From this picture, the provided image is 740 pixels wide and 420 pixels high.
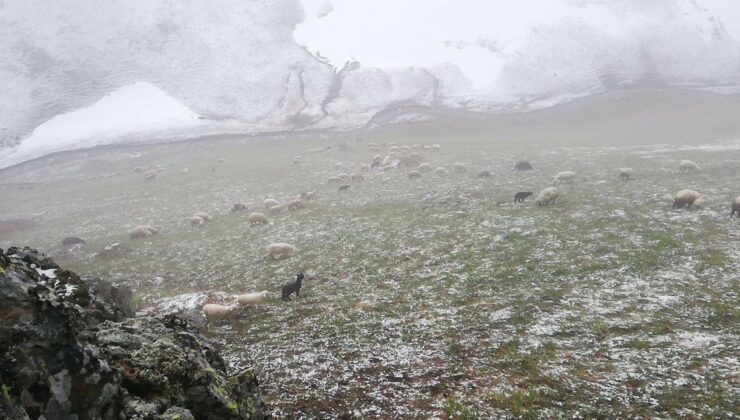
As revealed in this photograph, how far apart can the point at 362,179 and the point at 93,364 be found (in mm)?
29773

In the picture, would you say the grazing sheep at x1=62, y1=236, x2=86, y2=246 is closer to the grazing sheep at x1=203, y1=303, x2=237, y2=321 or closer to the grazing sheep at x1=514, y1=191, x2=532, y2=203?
the grazing sheep at x1=203, y1=303, x2=237, y2=321

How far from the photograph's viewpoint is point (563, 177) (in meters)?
27.1

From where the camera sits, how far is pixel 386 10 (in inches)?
3442

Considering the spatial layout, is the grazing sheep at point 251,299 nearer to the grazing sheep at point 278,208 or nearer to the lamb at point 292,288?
the lamb at point 292,288

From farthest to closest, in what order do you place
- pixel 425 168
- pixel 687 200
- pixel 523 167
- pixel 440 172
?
1. pixel 425 168
2. pixel 440 172
3. pixel 523 167
4. pixel 687 200

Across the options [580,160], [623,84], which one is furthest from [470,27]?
[580,160]

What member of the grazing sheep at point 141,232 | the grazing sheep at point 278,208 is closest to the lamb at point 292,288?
the grazing sheep at point 278,208

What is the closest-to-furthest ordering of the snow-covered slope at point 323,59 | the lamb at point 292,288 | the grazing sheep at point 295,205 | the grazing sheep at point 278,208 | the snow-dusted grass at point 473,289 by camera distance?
the snow-dusted grass at point 473,289
the lamb at point 292,288
the grazing sheep at point 278,208
the grazing sheep at point 295,205
the snow-covered slope at point 323,59

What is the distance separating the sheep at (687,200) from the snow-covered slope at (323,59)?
44.9 metres

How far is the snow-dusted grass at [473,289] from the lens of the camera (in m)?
7.83

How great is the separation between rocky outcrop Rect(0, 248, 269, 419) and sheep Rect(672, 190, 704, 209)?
20.3m

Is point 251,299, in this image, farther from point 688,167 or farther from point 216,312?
point 688,167

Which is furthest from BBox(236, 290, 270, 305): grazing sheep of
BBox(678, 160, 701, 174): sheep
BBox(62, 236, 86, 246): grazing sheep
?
BBox(678, 160, 701, 174): sheep

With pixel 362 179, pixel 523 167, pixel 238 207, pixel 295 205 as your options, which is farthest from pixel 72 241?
pixel 523 167
